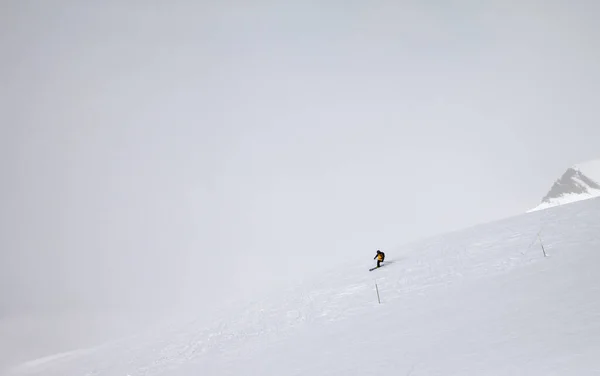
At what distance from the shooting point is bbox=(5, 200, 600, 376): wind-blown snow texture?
35.8 feet

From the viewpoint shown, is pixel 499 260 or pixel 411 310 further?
pixel 499 260

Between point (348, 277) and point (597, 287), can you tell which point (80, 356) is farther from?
point (597, 287)

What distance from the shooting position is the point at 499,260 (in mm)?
20859

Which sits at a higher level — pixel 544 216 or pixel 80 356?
pixel 544 216

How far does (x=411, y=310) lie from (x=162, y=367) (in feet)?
43.7

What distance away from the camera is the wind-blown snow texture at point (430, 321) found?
10.9 metres

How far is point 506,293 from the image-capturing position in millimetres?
15867

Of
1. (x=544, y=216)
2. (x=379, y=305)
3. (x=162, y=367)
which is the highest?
(x=544, y=216)

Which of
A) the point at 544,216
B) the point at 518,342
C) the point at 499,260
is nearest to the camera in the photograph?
the point at 518,342

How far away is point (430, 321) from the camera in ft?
49.9

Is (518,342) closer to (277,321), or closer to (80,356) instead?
(277,321)

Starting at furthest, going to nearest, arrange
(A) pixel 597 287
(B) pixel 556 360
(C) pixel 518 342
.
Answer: (A) pixel 597 287
(C) pixel 518 342
(B) pixel 556 360

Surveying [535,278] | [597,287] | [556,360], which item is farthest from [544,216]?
[556,360]

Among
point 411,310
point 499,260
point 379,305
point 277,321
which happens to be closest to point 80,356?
point 277,321
